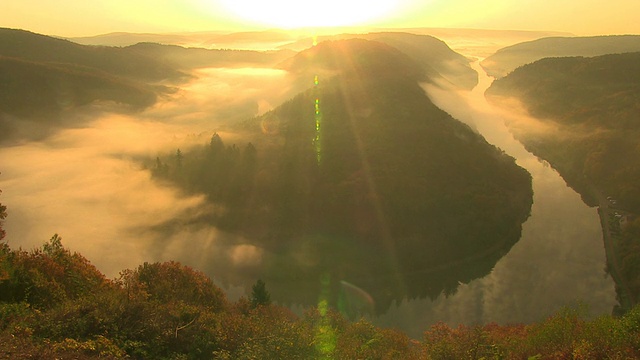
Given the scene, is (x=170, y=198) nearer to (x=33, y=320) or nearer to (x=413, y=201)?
(x=413, y=201)

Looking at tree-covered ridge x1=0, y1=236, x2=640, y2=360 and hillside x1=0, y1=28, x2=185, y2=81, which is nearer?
tree-covered ridge x1=0, y1=236, x2=640, y2=360

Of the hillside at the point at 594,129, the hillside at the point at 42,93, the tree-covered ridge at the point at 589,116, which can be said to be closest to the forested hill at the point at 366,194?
the hillside at the point at 594,129

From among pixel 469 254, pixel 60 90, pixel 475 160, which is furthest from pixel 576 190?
pixel 60 90

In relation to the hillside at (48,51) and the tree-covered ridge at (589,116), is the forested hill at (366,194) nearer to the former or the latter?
the tree-covered ridge at (589,116)

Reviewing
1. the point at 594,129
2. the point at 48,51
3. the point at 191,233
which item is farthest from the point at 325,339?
the point at 48,51

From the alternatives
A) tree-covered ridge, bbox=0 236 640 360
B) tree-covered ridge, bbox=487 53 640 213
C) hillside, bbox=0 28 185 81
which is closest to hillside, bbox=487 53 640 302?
tree-covered ridge, bbox=487 53 640 213

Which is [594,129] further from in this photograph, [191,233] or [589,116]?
[191,233]

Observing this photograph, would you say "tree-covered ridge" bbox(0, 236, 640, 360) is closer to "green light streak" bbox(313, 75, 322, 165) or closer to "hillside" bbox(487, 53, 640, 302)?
"hillside" bbox(487, 53, 640, 302)
